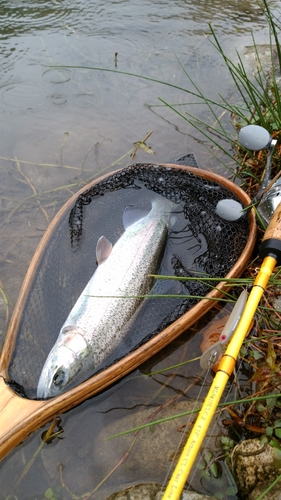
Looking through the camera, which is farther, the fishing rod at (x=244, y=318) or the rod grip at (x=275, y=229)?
the rod grip at (x=275, y=229)

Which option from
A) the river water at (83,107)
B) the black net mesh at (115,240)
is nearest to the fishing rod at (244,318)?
the black net mesh at (115,240)

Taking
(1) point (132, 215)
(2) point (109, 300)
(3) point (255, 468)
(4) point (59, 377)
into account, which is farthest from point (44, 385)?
(1) point (132, 215)

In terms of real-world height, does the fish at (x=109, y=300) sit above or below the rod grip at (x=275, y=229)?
below

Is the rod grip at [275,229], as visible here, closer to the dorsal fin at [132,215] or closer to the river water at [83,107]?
the dorsal fin at [132,215]

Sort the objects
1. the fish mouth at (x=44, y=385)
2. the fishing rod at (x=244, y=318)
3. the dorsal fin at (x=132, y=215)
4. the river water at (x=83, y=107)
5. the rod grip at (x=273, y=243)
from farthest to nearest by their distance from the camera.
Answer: the dorsal fin at (x=132, y=215) < the river water at (x=83, y=107) < the fish mouth at (x=44, y=385) < the rod grip at (x=273, y=243) < the fishing rod at (x=244, y=318)

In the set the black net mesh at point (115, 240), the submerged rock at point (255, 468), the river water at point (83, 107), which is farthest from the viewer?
the black net mesh at point (115, 240)

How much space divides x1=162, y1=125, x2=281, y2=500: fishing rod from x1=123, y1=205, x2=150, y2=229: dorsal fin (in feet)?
3.11

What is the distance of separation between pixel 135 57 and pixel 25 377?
4.89 metres

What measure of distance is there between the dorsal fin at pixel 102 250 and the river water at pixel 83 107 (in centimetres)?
84

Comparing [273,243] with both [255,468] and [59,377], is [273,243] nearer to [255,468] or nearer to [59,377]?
[255,468]

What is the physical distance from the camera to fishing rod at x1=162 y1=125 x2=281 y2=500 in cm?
169

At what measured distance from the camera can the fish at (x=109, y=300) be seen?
2.70m

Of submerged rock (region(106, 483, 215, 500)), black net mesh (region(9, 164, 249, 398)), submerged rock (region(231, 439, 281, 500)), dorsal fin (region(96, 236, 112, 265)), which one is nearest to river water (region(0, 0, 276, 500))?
submerged rock (region(106, 483, 215, 500))

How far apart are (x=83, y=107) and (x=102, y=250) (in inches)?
110
